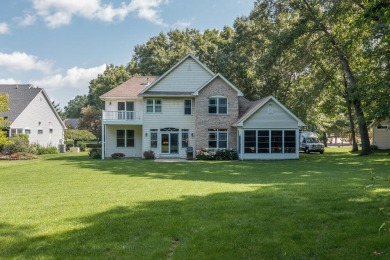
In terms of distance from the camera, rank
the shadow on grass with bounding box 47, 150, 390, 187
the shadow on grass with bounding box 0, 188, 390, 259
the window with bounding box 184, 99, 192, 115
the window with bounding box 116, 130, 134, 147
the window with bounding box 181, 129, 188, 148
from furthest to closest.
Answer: the window with bounding box 116, 130, 134, 147
the window with bounding box 184, 99, 192, 115
the window with bounding box 181, 129, 188, 148
the shadow on grass with bounding box 47, 150, 390, 187
the shadow on grass with bounding box 0, 188, 390, 259

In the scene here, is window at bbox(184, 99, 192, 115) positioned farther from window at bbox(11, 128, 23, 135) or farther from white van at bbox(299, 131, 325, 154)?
window at bbox(11, 128, 23, 135)

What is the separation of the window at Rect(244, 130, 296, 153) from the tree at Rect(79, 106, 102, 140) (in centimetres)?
2872

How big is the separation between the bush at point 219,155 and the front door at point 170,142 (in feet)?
8.33

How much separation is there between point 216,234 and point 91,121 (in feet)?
149

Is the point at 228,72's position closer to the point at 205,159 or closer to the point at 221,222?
the point at 205,159

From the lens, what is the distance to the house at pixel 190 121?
26.4 metres

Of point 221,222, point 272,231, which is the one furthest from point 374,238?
point 221,222

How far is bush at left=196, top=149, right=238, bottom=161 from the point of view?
86.1ft

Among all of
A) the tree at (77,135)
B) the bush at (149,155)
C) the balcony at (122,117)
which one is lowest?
the bush at (149,155)

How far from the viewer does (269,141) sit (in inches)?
1040

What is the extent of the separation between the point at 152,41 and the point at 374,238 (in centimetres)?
4892

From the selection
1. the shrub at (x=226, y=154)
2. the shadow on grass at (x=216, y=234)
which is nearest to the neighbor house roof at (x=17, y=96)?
the shrub at (x=226, y=154)

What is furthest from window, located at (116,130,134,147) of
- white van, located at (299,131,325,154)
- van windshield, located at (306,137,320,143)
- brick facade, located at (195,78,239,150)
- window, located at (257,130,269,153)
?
van windshield, located at (306,137,320,143)

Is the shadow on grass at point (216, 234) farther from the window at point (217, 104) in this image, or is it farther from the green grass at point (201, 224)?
the window at point (217, 104)
